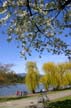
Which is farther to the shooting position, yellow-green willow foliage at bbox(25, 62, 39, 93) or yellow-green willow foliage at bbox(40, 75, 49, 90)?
yellow-green willow foliage at bbox(40, 75, 49, 90)

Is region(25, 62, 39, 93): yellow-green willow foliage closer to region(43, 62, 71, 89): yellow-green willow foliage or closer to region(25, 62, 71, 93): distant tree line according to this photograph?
region(25, 62, 71, 93): distant tree line

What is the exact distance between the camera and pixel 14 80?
53719 mm

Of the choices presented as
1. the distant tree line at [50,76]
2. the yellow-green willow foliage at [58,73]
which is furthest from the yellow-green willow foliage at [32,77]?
the yellow-green willow foliage at [58,73]

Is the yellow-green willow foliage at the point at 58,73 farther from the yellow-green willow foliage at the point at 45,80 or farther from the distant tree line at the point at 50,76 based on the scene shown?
the yellow-green willow foliage at the point at 45,80

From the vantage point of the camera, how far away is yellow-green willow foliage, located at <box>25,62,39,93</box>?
61.0 m

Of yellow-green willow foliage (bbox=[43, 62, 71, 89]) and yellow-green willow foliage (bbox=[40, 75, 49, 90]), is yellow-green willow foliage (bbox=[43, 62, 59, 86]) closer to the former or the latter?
yellow-green willow foliage (bbox=[43, 62, 71, 89])

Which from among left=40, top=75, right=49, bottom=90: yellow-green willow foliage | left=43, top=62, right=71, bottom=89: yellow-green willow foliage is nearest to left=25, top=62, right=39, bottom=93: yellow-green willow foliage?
left=40, top=75, right=49, bottom=90: yellow-green willow foliage

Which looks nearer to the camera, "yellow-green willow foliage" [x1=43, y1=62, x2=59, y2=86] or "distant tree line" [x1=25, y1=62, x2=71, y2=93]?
"distant tree line" [x1=25, y1=62, x2=71, y2=93]

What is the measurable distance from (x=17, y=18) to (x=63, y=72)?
57.0 metres

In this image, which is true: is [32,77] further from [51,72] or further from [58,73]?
[58,73]

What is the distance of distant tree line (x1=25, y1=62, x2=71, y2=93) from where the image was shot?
6141cm

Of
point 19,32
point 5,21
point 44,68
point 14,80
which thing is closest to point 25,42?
point 19,32

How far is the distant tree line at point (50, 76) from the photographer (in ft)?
201

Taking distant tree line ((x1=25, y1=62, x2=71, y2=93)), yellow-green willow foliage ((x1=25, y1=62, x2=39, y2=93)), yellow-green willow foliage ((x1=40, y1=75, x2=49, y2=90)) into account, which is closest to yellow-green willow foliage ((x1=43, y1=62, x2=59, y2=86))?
distant tree line ((x1=25, y1=62, x2=71, y2=93))
